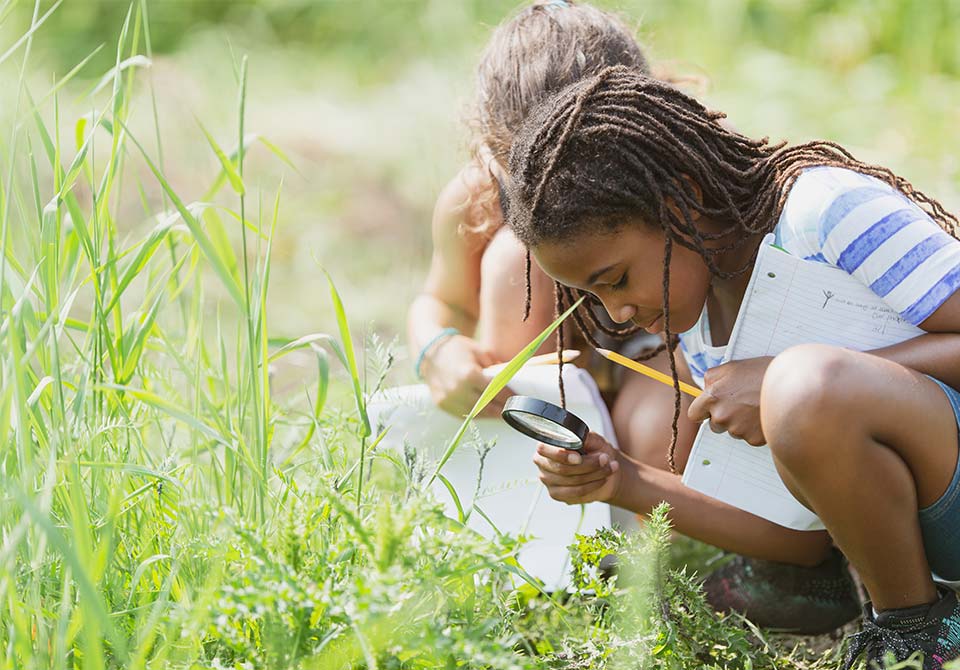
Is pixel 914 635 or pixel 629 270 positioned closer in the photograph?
pixel 914 635

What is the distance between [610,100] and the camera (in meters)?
1.55

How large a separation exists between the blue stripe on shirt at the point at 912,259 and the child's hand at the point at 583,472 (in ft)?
1.53

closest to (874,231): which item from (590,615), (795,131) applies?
(590,615)

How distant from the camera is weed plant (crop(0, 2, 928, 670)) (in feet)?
3.54

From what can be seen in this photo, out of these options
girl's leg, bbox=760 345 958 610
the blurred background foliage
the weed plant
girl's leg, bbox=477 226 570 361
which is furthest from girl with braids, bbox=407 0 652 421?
the blurred background foliage

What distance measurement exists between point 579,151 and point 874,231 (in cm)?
40

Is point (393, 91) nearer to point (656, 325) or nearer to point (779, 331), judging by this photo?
point (656, 325)

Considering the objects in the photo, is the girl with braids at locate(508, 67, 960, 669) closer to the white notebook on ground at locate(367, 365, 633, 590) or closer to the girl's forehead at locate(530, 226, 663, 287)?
the girl's forehead at locate(530, 226, 663, 287)

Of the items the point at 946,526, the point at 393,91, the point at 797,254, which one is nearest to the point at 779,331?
the point at 797,254

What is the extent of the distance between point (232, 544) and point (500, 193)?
32.1 inches

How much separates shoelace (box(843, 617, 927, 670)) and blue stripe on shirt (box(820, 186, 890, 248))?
1.69ft

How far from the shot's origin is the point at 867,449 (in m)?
1.36

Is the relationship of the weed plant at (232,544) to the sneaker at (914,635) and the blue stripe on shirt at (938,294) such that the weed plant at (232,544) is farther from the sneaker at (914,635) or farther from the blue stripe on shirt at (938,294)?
the blue stripe on shirt at (938,294)

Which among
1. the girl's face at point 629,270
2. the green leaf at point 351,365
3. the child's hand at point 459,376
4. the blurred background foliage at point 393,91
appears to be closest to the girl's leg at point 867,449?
the girl's face at point 629,270
